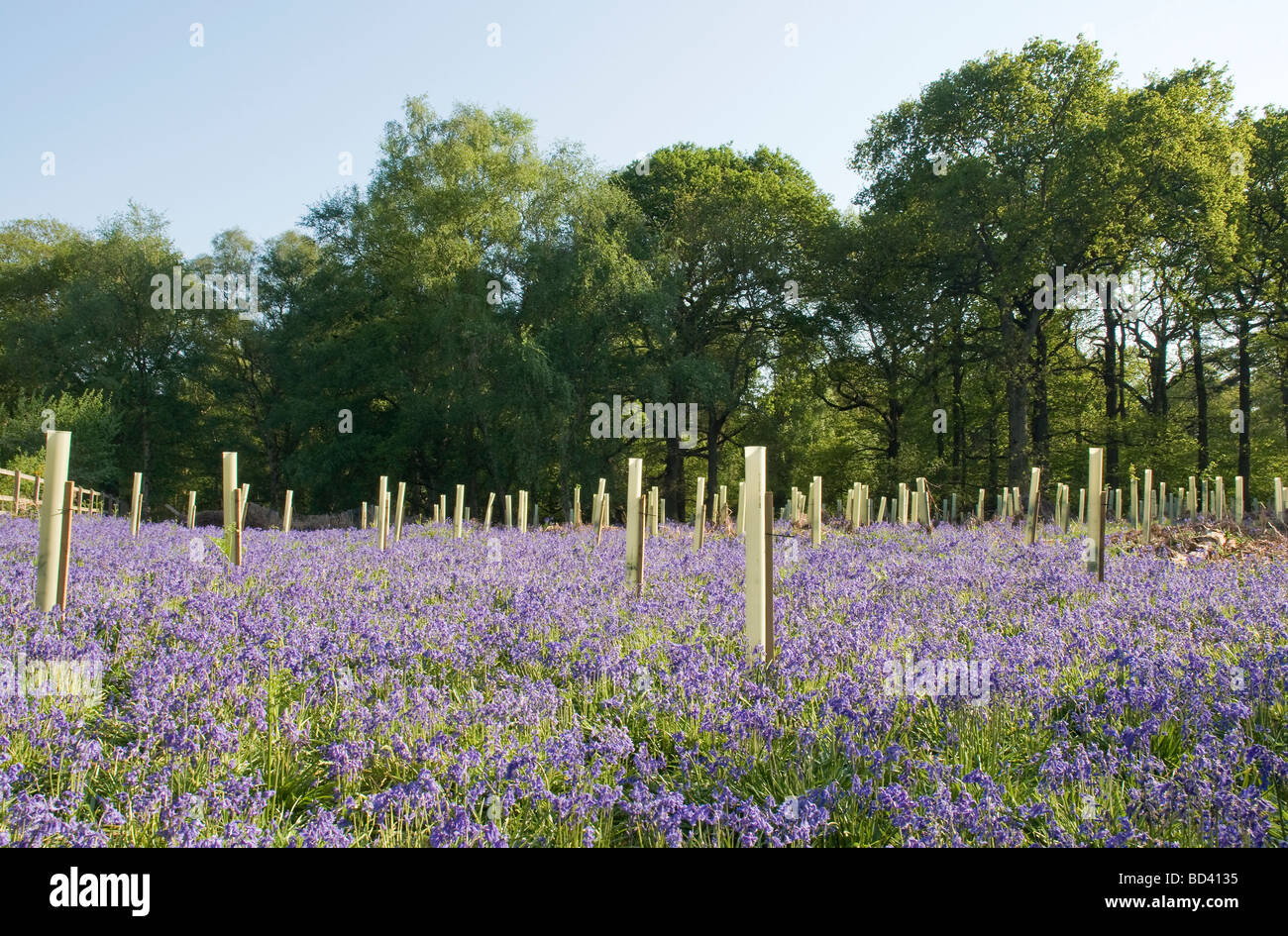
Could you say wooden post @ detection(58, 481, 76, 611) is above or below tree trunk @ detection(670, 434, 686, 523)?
below

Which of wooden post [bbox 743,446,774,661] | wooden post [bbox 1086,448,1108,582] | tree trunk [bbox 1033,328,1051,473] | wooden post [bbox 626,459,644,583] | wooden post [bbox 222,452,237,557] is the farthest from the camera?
tree trunk [bbox 1033,328,1051,473]

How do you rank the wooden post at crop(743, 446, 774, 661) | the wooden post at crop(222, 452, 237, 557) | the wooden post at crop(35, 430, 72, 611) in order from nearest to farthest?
the wooden post at crop(743, 446, 774, 661)
the wooden post at crop(35, 430, 72, 611)
the wooden post at crop(222, 452, 237, 557)

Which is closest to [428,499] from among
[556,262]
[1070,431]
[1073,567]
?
[556,262]

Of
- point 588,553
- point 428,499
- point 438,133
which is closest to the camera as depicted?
point 588,553

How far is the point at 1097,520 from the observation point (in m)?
7.94

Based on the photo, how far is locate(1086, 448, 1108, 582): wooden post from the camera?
764cm

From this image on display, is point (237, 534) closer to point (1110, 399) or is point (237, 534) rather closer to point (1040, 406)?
point (1040, 406)

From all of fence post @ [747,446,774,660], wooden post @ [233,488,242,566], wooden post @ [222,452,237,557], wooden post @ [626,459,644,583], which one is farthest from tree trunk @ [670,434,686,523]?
fence post @ [747,446,774,660]

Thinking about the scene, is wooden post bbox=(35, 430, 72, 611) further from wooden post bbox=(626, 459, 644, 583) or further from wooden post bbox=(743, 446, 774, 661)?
wooden post bbox=(743, 446, 774, 661)

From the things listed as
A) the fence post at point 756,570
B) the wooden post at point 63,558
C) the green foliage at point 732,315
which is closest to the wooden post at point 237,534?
the wooden post at point 63,558

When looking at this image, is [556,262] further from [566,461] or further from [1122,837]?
[1122,837]

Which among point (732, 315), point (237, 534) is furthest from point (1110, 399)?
point (237, 534)
